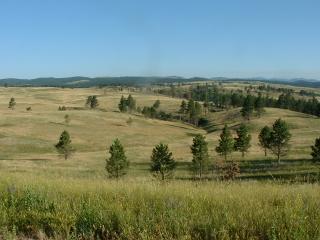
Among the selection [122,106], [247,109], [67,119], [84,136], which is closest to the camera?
[84,136]

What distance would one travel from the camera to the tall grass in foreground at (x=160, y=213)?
6367 mm

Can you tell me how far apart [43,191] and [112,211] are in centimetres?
243

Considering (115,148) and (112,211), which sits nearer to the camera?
(112,211)

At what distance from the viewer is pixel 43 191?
30.4 ft

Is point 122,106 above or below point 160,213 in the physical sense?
below

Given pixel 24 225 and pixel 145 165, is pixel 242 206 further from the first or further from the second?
pixel 145 165

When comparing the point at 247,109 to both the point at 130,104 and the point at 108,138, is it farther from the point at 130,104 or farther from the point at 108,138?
the point at 130,104

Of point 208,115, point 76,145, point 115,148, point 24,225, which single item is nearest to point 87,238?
Answer: point 24,225

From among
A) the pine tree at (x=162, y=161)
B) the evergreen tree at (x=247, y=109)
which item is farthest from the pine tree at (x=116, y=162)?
the evergreen tree at (x=247, y=109)

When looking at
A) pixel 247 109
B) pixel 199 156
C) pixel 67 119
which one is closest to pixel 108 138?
pixel 67 119

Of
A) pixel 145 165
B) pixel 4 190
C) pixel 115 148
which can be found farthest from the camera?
pixel 145 165

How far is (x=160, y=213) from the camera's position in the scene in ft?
23.7

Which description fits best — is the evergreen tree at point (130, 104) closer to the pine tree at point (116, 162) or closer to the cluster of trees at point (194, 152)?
the cluster of trees at point (194, 152)

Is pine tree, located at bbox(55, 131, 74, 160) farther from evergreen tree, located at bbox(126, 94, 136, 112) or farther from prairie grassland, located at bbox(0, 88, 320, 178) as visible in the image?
evergreen tree, located at bbox(126, 94, 136, 112)
